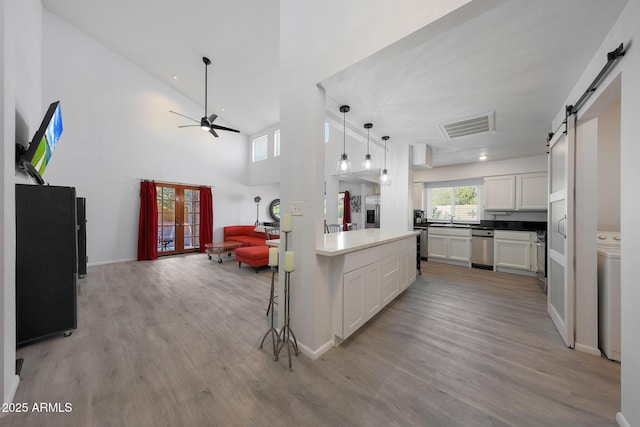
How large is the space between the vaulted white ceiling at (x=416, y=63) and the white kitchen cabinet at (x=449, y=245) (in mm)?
1649

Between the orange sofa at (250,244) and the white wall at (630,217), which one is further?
the orange sofa at (250,244)

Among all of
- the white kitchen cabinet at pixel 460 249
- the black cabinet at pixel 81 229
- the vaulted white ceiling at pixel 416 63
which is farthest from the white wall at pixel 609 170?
the black cabinet at pixel 81 229

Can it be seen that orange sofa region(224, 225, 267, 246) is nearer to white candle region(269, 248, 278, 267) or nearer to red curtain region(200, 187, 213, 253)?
red curtain region(200, 187, 213, 253)

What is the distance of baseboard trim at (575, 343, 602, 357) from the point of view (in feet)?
5.82

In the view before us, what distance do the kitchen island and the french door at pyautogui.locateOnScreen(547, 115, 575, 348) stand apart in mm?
1436

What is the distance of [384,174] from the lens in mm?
3822

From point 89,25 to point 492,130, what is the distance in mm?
7689

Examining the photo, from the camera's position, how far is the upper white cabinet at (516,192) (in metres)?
4.43

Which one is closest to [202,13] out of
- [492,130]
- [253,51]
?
[253,51]

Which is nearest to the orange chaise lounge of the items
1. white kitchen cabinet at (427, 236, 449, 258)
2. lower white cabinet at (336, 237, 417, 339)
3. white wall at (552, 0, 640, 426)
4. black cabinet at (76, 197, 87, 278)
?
black cabinet at (76, 197, 87, 278)

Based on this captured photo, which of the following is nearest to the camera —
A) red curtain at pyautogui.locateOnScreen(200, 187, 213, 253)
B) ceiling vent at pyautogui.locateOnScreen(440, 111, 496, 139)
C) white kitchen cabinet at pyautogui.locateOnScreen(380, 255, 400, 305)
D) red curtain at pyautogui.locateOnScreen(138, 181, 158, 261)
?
white kitchen cabinet at pyautogui.locateOnScreen(380, 255, 400, 305)

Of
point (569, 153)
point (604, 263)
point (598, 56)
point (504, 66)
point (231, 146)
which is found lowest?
point (604, 263)

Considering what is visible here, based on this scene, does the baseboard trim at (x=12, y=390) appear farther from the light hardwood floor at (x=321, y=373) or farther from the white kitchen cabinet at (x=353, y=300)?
the white kitchen cabinet at (x=353, y=300)

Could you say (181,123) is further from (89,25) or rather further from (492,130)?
(492,130)
